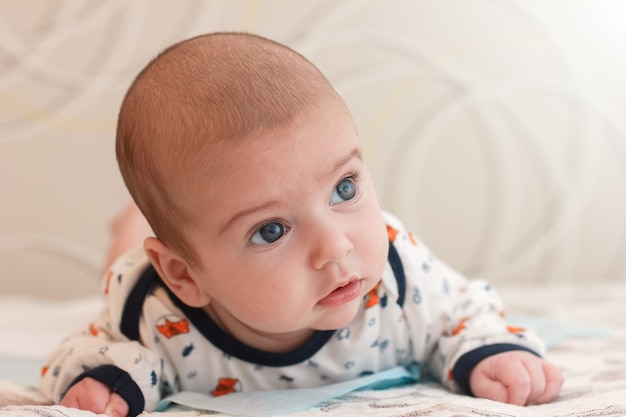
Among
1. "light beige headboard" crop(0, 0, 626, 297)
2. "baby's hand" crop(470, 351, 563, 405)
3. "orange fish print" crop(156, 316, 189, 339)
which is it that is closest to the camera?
"baby's hand" crop(470, 351, 563, 405)

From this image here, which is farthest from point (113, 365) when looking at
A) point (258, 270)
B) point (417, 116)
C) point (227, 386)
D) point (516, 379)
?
point (417, 116)

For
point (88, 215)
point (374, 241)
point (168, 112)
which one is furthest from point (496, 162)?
point (168, 112)

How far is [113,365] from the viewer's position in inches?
37.5

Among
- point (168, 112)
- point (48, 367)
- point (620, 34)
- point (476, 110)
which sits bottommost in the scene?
point (48, 367)

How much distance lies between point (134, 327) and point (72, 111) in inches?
38.3

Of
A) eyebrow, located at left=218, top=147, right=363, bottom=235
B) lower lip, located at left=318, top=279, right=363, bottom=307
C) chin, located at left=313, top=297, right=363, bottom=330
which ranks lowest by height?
chin, located at left=313, top=297, right=363, bottom=330

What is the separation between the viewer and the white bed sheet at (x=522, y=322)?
81cm

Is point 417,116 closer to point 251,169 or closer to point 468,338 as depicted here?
point 468,338

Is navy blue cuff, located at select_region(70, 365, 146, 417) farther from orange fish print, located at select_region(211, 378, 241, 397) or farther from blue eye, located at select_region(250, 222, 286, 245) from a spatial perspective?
blue eye, located at select_region(250, 222, 286, 245)

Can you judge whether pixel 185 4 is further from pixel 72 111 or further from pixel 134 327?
pixel 134 327

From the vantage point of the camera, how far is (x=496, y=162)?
193cm

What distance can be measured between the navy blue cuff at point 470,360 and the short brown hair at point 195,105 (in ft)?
1.13

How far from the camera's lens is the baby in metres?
0.80

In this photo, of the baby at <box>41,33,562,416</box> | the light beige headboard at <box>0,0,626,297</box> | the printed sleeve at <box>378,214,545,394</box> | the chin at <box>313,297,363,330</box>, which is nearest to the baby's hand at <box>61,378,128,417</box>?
the baby at <box>41,33,562,416</box>
